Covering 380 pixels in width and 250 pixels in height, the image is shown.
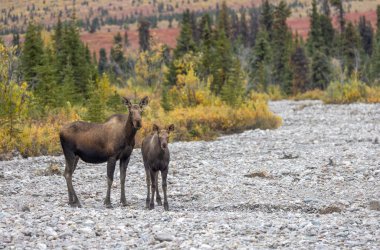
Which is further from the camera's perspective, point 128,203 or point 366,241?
point 128,203

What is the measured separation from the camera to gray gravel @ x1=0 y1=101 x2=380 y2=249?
8711 mm

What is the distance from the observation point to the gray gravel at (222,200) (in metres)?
8.71

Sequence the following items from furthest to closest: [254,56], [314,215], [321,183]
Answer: [254,56], [321,183], [314,215]

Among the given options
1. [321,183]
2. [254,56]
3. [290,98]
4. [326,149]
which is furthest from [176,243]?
[254,56]

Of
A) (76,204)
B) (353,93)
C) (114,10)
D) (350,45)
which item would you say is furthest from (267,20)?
(114,10)

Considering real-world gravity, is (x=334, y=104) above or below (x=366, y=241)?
below

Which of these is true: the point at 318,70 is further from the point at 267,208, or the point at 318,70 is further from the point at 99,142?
the point at 99,142

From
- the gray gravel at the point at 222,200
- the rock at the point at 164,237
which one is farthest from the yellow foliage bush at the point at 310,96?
the rock at the point at 164,237

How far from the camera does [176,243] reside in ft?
27.8

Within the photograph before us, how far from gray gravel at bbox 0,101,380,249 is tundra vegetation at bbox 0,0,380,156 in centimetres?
307

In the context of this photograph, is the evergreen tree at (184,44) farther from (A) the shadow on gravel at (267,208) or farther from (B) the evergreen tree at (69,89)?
(A) the shadow on gravel at (267,208)

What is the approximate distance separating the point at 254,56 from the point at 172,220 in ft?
188

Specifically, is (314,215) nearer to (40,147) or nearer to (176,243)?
(176,243)

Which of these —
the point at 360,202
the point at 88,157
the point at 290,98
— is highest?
the point at 88,157
